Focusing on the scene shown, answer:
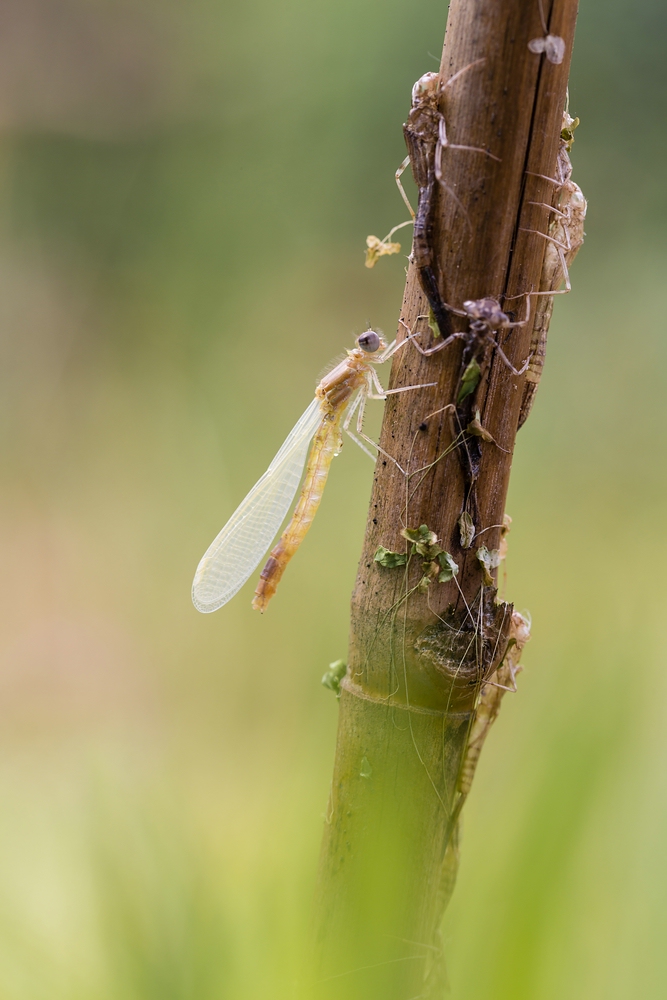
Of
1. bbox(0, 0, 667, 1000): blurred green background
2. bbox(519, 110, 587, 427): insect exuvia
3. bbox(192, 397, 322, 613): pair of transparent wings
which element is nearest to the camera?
bbox(519, 110, 587, 427): insect exuvia

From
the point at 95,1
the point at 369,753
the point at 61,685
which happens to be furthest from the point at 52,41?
the point at 369,753

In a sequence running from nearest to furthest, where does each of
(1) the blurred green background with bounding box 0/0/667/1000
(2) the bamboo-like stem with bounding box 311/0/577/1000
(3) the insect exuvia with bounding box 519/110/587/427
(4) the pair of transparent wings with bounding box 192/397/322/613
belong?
1. (2) the bamboo-like stem with bounding box 311/0/577/1000
2. (3) the insect exuvia with bounding box 519/110/587/427
3. (4) the pair of transparent wings with bounding box 192/397/322/613
4. (1) the blurred green background with bounding box 0/0/667/1000

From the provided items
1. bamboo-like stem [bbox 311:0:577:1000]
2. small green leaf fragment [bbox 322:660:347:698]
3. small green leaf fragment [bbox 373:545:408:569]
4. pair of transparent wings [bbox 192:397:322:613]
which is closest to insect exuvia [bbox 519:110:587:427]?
bamboo-like stem [bbox 311:0:577:1000]

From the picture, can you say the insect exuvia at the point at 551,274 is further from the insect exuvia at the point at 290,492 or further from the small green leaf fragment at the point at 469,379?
the insect exuvia at the point at 290,492

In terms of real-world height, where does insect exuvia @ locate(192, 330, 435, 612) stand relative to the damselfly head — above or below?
below

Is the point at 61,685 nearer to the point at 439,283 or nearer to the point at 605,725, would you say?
the point at 439,283

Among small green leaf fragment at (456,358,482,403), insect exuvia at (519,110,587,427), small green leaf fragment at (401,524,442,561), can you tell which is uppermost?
insect exuvia at (519,110,587,427)

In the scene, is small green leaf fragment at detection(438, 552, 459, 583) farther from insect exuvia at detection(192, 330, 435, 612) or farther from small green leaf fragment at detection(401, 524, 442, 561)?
insect exuvia at detection(192, 330, 435, 612)

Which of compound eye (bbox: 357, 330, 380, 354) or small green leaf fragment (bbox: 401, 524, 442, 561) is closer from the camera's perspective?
small green leaf fragment (bbox: 401, 524, 442, 561)
